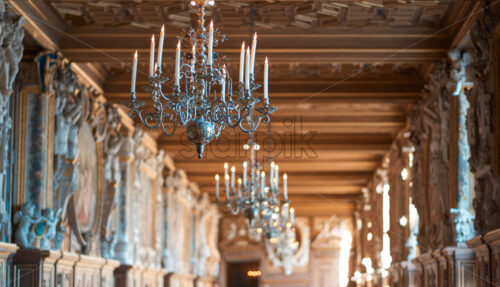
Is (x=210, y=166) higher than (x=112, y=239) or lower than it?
higher

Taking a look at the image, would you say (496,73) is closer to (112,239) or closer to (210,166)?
(112,239)

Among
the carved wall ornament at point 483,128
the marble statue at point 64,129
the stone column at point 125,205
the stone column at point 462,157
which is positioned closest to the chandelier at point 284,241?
the stone column at point 125,205

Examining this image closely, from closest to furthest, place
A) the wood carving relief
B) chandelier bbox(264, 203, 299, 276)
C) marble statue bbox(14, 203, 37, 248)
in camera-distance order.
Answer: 1. marble statue bbox(14, 203, 37, 248)
2. the wood carving relief
3. chandelier bbox(264, 203, 299, 276)

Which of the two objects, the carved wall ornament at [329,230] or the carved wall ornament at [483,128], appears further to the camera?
the carved wall ornament at [329,230]

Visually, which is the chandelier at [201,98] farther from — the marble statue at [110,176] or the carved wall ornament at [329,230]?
the carved wall ornament at [329,230]

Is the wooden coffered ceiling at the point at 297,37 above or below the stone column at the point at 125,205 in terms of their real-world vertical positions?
above

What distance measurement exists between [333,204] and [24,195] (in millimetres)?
25217

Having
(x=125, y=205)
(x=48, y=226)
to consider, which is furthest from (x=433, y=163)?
(x=125, y=205)

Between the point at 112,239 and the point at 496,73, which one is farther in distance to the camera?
the point at 112,239

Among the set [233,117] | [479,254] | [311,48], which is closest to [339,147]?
[311,48]

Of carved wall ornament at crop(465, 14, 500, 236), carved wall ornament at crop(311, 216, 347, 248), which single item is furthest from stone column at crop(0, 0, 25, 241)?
carved wall ornament at crop(311, 216, 347, 248)

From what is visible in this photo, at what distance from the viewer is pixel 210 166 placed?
2583cm

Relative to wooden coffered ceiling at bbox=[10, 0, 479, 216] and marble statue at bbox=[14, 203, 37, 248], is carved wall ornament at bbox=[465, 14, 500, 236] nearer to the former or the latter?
wooden coffered ceiling at bbox=[10, 0, 479, 216]

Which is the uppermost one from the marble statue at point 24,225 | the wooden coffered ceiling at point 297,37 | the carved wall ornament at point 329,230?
the wooden coffered ceiling at point 297,37
